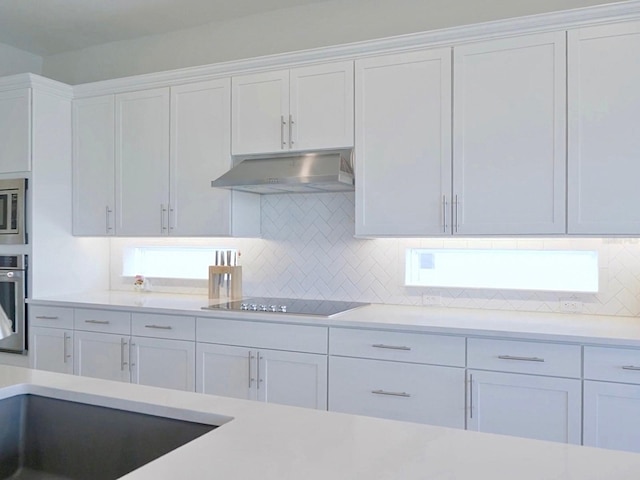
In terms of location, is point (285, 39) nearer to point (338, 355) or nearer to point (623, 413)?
point (338, 355)

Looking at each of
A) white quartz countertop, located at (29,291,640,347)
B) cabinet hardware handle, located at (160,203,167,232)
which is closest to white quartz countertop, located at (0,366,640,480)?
white quartz countertop, located at (29,291,640,347)

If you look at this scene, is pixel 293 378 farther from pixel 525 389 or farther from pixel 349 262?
pixel 525 389

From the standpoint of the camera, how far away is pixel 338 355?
277 cm

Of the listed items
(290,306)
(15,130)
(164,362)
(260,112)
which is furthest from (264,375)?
(15,130)

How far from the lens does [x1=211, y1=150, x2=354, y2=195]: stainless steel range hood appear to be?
295 centimetres

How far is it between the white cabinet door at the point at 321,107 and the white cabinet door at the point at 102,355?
5.40 ft

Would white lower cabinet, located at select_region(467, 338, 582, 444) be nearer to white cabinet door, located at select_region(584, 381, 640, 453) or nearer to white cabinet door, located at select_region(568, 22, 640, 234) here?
white cabinet door, located at select_region(584, 381, 640, 453)

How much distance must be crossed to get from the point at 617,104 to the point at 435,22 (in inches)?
47.8

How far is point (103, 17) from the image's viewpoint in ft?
12.5

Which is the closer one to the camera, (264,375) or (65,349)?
(264,375)

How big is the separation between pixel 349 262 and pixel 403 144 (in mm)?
859

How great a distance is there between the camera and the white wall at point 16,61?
426 cm

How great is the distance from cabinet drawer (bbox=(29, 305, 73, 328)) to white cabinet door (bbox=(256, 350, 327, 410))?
4.74ft

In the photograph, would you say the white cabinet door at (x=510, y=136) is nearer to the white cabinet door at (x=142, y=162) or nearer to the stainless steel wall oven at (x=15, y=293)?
the white cabinet door at (x=142, y=162)
